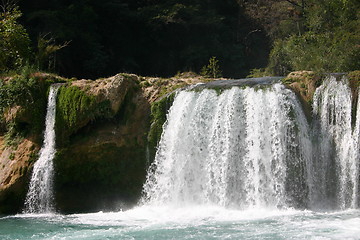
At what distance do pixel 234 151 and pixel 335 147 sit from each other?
249 cm

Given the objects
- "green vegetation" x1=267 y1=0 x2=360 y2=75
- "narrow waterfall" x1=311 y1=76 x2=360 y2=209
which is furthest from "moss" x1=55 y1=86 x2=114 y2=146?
"green vegetation" x1=267 y1=0 x2=360 y2=75

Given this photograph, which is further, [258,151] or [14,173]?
[14,173]

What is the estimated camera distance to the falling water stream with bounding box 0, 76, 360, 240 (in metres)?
13.3

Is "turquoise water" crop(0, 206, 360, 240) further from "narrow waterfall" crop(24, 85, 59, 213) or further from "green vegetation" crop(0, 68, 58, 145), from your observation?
"green vegetation" crop(0, 68, 58, 145)

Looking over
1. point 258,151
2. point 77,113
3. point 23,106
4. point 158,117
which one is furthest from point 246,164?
point 23,106

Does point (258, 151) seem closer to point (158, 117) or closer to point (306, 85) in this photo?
point (306, 85)

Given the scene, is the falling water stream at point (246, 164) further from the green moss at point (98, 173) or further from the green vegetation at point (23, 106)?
the green vegetation at point (23, 106)

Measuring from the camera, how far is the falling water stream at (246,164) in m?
13.3

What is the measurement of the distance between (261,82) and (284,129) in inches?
71.4

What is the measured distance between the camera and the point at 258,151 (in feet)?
46.0

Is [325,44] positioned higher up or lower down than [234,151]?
higher up

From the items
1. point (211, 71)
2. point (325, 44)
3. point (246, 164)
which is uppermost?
point (325, 44)

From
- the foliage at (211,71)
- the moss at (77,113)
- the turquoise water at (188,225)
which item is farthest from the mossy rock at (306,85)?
the foliage at (211,71)

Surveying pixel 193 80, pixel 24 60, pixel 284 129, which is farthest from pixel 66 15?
pixel 284 129
